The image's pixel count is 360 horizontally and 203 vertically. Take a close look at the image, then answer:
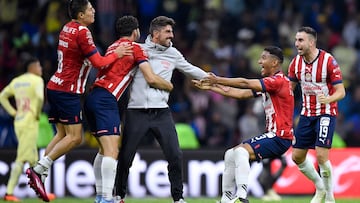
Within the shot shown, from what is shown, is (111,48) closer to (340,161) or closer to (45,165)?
(45,165)

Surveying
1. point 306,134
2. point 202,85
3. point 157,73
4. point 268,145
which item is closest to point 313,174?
point 306,134

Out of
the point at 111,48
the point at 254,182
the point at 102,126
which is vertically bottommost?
the point at 254,182

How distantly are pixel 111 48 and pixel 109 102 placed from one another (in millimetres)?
724

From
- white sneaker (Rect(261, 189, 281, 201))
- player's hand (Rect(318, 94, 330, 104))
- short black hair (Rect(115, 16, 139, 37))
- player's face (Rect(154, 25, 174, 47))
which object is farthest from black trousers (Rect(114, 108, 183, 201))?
white sneaker (Rect(261, 189, 281, 201))

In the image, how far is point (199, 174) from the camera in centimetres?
1916

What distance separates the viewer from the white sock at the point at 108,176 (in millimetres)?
13273

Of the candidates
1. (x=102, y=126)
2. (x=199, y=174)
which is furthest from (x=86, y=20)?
(x=199, y=174)

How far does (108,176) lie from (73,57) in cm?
173

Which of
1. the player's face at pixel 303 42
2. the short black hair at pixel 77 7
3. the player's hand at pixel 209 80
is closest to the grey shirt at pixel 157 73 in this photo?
the player's hand at pixel 209 80

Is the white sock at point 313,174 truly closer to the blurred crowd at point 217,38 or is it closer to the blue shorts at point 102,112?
the blue shorts at point 102,112

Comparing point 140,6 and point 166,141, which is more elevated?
point 140,6

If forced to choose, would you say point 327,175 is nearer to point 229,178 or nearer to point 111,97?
point 229,178

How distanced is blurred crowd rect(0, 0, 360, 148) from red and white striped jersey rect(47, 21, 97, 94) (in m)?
8.11

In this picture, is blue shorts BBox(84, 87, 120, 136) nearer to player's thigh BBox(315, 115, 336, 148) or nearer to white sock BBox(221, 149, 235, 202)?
white sock BBox(221, 149, 235, 202)
